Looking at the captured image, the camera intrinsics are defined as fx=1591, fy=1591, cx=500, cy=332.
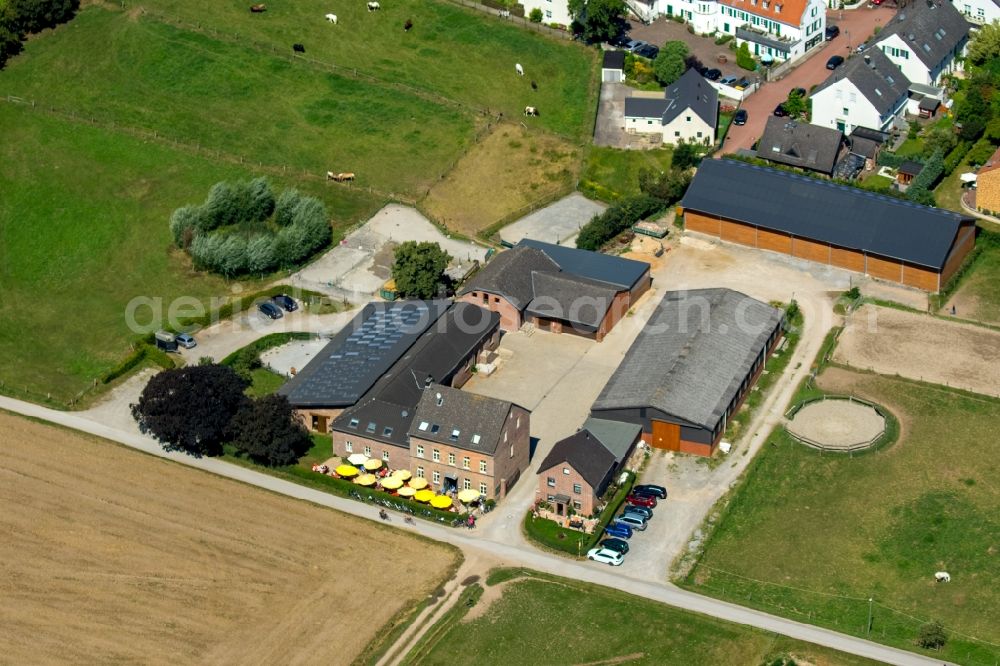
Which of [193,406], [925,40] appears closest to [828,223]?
[925,40]

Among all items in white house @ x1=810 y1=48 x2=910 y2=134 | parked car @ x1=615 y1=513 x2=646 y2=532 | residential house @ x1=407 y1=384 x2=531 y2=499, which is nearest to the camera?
parked car @ x1=615 y1=513 x2=646 y2=532

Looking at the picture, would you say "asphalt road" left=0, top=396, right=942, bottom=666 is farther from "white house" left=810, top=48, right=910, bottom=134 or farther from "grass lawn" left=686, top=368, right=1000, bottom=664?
"white house" left=810, top=48, right=910, bottom=134

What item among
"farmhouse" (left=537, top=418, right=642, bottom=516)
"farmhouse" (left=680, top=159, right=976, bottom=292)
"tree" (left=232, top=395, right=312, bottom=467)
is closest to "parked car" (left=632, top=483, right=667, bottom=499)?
"farmhouse" (left=537, top=418, right=642, bottom=516)

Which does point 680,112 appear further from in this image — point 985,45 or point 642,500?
point 642,500

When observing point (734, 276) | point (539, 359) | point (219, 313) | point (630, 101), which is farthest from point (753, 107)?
point (219, 313)

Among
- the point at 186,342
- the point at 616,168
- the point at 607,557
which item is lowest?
the point at 186,342

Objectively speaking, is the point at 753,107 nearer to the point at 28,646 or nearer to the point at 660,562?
the point at 660,562
